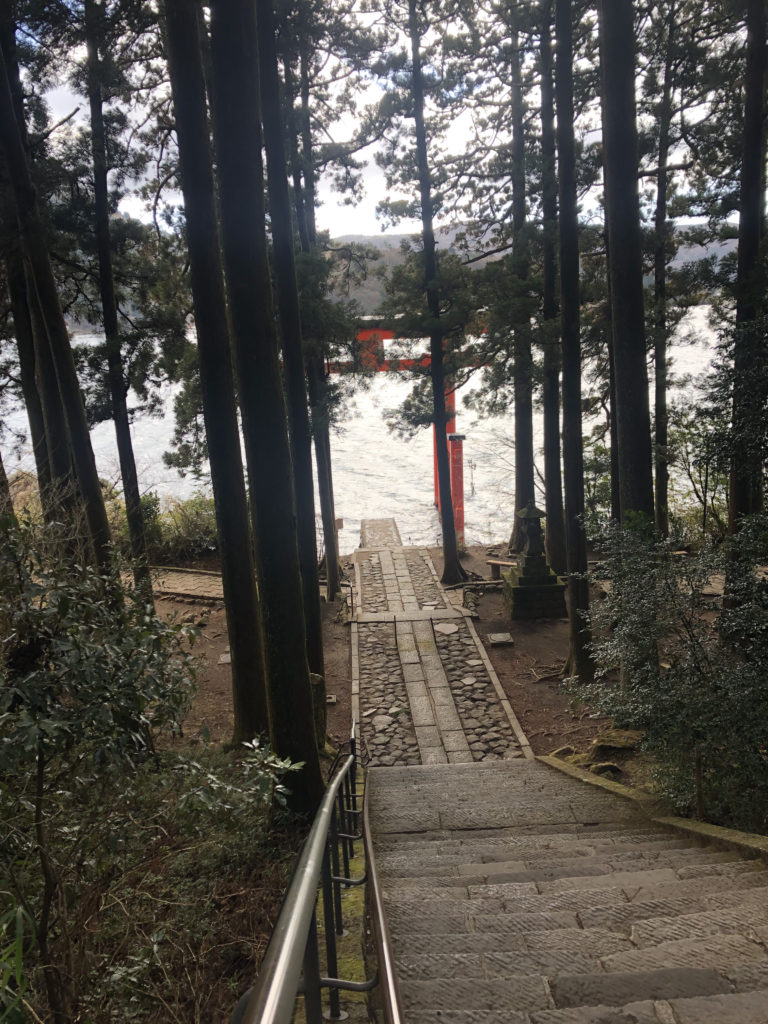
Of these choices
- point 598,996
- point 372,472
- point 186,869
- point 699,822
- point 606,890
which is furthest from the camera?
point 372,472

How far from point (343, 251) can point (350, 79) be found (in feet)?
10.8

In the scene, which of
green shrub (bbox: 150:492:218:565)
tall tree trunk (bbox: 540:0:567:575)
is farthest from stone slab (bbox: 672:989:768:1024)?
green shrub (bbox: 150:492:218:565)

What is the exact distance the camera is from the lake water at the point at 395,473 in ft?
91.9

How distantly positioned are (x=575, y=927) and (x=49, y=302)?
942 cm

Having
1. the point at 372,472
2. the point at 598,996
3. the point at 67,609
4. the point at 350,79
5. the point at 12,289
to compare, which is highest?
the point at 350,79

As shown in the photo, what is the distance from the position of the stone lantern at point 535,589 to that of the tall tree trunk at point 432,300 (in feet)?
7.34

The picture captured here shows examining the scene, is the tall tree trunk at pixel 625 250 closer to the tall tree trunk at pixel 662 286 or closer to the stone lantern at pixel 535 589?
the tall tree trunk at pixel 662 286

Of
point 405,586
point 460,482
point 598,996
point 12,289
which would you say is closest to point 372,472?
point 460,482

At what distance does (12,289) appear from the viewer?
37.2 feet

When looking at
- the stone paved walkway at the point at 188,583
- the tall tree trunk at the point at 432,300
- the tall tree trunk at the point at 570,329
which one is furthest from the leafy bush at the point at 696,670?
the stone paved walkway at the point at 188,583

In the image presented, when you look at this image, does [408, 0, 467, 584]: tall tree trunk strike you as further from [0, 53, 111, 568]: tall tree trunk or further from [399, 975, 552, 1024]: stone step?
[399, 975, 552, 1024]: stone step

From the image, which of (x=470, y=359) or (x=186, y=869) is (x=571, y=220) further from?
(x=186, y=869)

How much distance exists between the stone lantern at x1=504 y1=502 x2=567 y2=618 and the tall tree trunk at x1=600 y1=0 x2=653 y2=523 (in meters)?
5.30

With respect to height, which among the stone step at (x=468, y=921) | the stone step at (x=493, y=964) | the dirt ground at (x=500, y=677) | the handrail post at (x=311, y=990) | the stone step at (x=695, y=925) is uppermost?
the handrail post at (x=311, y=990)
